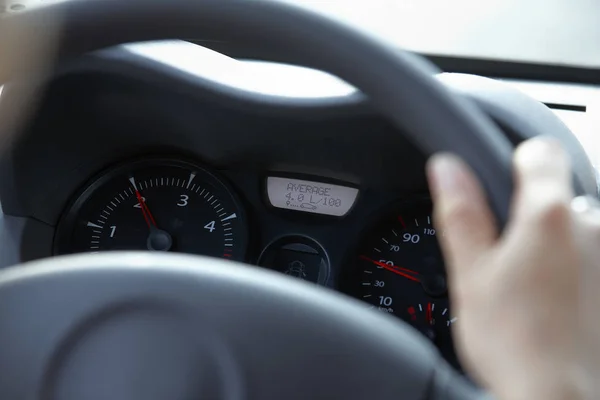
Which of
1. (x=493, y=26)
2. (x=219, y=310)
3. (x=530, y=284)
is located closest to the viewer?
(x=530, y=284)

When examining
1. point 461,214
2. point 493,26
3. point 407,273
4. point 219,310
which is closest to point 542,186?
point 461,214

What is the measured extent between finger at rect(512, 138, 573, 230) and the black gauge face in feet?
2.68

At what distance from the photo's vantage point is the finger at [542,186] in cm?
58

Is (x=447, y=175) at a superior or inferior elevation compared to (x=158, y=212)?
superior

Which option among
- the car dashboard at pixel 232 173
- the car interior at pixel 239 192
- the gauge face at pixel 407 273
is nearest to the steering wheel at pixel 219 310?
the car interior at pixel 239 192

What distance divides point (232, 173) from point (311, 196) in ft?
0.43

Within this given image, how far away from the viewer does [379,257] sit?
142cm

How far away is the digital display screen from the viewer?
1.41 m

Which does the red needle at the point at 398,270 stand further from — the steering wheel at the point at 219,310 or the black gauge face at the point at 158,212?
the steering wheel at the point at 219,310

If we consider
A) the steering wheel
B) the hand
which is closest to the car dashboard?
the steering wheel

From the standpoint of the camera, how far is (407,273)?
1.39 meters

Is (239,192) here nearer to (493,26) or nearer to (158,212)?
(158,212)

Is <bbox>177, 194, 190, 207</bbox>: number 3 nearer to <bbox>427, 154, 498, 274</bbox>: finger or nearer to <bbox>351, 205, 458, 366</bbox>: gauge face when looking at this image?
<bbox>351, 205, 458, 366</bbox>: gauge face

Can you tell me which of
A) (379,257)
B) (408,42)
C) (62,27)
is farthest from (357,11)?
(62,27)
